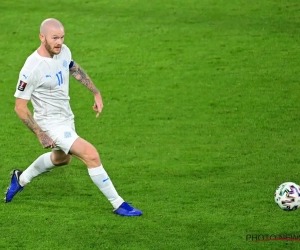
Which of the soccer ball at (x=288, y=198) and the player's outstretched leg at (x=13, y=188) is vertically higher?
the player's outstretched leg at (x=13, y=188)

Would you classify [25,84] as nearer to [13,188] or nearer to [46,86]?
[46,86]

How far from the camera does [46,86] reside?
8828 mm

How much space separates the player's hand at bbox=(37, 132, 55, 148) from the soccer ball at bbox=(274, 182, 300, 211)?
2220mm

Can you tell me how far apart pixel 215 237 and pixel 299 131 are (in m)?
4.01

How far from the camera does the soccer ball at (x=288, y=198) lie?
827 centimetres

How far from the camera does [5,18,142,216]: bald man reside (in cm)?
861

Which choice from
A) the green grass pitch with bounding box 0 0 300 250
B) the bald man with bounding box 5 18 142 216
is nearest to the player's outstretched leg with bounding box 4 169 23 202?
the green grass pitch with bounding box 0 0 300 250

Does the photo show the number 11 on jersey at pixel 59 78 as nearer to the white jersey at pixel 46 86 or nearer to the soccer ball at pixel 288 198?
the white jersey at pixel 46 86

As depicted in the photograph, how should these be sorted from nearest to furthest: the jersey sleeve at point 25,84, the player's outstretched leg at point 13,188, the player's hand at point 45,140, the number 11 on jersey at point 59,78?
the player's hand at point 45,140, the jersey sleeve at point 25,84, the number 11 on jersey at point 59,78, the player's outstretched leg at point 13,188

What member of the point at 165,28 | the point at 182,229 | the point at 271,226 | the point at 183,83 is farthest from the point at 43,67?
the point at 165,28

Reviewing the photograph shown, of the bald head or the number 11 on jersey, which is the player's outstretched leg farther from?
the bald head

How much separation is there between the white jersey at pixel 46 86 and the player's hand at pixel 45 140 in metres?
0.41

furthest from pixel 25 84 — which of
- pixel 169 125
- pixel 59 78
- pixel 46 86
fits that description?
pixel 169 125

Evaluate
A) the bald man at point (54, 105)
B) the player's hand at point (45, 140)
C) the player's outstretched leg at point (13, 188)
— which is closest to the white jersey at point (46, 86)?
the bald man at point (54, 105)
